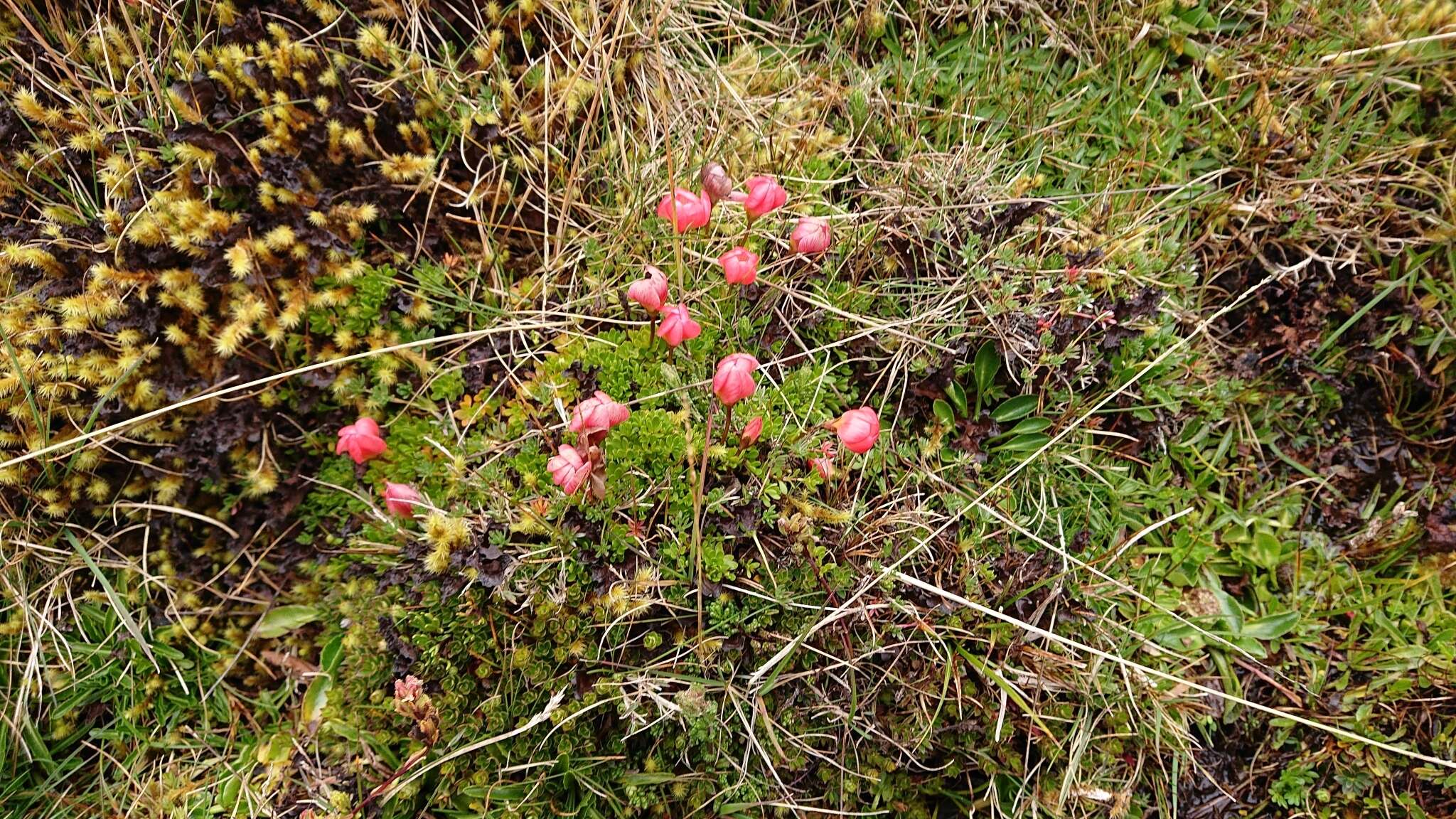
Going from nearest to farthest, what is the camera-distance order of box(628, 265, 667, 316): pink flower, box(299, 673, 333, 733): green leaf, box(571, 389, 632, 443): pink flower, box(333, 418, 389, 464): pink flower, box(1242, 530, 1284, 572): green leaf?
box(571, 389, 632, 443): pink flower → box(628, 265, 667, 316): pink flower → box(333, 418, 389, 464): pink flower → box(299, 673, 333, 733): green leaf → box(1242, 530, 1284, 572): green leaf

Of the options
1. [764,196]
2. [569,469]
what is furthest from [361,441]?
[764,196]

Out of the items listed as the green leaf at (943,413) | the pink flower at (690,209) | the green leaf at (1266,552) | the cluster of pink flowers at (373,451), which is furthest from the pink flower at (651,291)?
the green leaf at (1266,552)

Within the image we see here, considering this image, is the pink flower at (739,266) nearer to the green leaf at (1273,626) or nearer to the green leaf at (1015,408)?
the green leaf at (1015,408)

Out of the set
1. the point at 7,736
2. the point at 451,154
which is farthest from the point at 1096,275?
the point at 7,736

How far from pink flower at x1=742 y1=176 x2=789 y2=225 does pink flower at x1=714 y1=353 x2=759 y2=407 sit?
1.84 ft

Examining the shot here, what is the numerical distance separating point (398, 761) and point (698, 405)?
1.28m

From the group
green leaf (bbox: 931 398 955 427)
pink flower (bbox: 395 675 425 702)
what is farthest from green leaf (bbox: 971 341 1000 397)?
pink flower (bbox: 395 675 425 702)

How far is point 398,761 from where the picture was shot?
7.19ft

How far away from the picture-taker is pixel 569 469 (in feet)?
6.78

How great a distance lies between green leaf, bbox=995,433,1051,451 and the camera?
2.56 meters

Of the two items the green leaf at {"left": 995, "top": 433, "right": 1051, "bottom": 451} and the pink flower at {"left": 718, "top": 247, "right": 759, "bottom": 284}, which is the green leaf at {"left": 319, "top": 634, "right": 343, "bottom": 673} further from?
the green leaf at {"left": 995, "top": 433, "right": 1051, "bottom": 451}

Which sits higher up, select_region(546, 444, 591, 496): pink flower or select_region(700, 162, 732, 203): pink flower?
select_region(700, 162, 732, 203): pink flower

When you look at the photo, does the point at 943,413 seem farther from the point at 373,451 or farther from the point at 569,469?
the point at 373,451

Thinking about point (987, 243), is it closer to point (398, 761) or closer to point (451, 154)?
point (451, 154)
